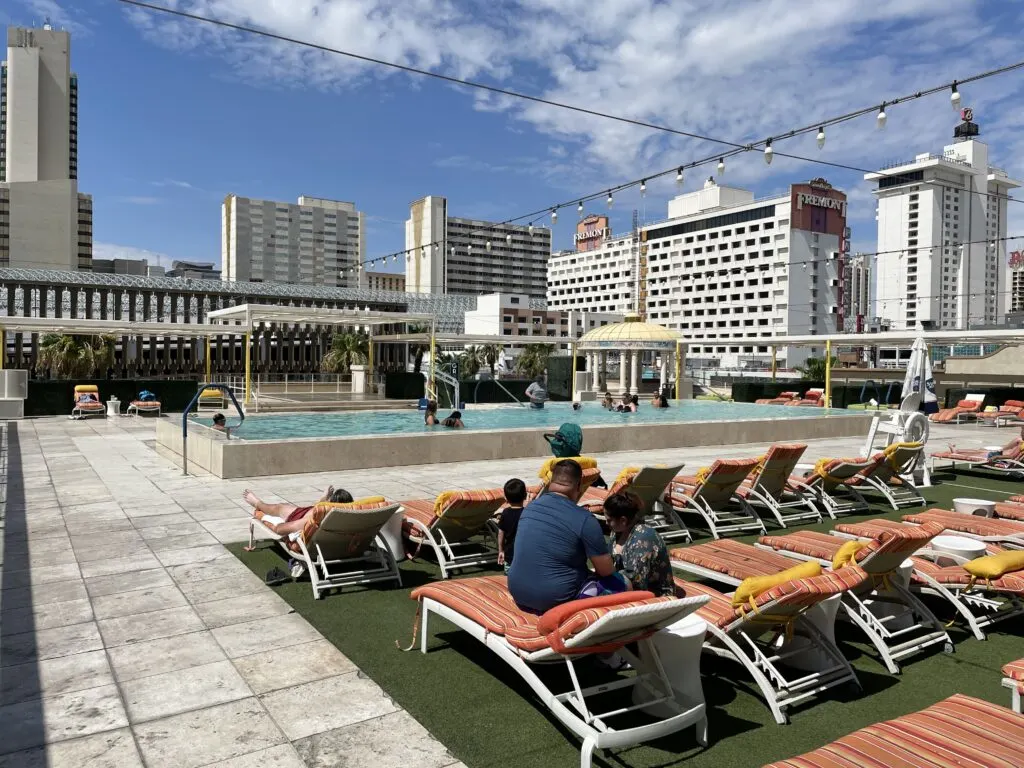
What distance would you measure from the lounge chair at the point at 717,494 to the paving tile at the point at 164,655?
4.65 meters

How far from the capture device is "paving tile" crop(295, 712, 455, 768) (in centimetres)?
312

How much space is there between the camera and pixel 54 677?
3.96 metres

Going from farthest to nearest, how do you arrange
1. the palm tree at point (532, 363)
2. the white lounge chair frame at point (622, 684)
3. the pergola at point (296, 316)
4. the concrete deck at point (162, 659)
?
1. the palm tree at point (532, 363)
2. the pergola at point (296, 316)
3. the concrete deck at point (162, 659)
4. the white lounge chair frame at point (622, 684)

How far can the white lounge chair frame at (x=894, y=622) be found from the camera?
4.10 metres

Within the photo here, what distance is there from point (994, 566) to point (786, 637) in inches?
68.6

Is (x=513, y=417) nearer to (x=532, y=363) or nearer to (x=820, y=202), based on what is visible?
(x=532, y=363)

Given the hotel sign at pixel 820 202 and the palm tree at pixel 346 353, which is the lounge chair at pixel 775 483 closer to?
the palm tree at pixel 346 353

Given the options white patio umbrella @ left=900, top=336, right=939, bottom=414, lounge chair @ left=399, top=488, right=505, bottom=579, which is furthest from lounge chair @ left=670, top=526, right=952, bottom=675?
white patio umbrella @ left=900, top=336, right=939, bottom=414

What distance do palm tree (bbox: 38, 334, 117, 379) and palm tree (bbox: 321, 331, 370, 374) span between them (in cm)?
1088

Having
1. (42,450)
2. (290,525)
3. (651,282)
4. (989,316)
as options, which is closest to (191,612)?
(290,525)

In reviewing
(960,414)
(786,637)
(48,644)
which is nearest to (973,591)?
(786,637)

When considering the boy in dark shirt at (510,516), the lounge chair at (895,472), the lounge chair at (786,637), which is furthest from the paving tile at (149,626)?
the lounge chair at (895,472)

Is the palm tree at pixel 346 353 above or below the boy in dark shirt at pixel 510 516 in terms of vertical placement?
above

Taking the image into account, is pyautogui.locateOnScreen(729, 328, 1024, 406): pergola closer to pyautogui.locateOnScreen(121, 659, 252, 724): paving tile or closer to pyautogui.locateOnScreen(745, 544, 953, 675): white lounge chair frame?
pyautogui.locateOnScreen(745, 544, 953, 675): white lounge chair frame
